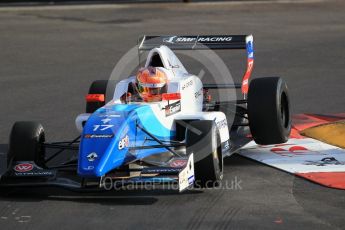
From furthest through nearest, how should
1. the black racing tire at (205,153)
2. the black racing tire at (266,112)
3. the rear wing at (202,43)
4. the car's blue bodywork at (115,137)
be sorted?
1. the rear wing at (202,43)
2. the black racing tire at (266,112)
3. the black racing tire at (205,153)
4. the car's blue bodywork at (115,137)

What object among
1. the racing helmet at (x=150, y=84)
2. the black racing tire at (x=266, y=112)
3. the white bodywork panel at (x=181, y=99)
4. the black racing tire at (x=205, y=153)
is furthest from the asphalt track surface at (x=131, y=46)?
the racing helmet at (x=150, y=84)

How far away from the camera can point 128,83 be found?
1080cm

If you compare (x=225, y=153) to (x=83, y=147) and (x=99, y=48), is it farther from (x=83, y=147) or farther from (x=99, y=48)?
(x=99, y=48)

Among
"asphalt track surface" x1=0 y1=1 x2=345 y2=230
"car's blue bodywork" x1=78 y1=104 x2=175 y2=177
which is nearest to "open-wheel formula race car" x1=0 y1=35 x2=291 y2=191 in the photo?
"car's blue bodywork" x1=78 y1=104 x2=175 y2=177

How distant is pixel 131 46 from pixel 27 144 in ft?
36.6

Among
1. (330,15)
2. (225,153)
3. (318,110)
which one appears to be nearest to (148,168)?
(225,153)

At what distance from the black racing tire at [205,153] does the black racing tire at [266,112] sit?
1149mm

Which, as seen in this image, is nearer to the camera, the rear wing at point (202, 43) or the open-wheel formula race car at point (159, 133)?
the open-wheel formula race car at point (159, 133)

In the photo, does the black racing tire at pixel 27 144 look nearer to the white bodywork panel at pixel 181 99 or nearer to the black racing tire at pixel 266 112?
the white bodywork panel at pixel 181 99

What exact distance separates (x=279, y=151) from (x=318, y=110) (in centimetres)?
296

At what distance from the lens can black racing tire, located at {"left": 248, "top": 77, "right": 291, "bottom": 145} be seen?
10.6 m

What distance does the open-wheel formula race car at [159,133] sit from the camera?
357 inches

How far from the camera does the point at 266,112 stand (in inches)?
416

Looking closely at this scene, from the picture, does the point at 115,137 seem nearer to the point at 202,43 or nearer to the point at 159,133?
the point at 159,133
